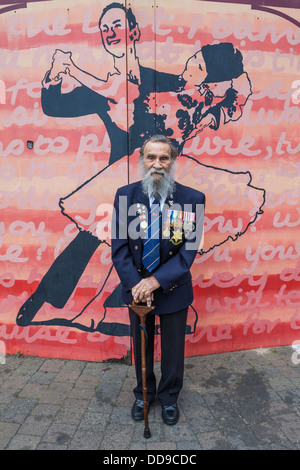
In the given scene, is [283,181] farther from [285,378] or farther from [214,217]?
[285,378]

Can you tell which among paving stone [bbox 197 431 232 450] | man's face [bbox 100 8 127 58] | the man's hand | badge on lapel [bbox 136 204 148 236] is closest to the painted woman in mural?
man's face [bbox 100 8 127 58]

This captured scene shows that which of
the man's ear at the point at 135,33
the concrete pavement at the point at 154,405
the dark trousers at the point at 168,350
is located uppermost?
the man's ear at the point at 135,33

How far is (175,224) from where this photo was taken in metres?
2.54

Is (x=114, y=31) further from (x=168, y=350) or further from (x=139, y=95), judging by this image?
(x=168, y=350)

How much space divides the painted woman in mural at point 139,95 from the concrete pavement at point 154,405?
1170mm

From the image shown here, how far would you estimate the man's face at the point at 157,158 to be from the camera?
2.49m

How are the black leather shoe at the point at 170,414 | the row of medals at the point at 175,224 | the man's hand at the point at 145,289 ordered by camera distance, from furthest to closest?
1. the black leather shoe at the point at 170,414
2. the row of medals at the point at 175,224
3. the man's hand at the point at 145,289

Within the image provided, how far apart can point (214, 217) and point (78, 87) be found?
1.77 meters

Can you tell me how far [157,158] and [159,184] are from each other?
0.60 feet

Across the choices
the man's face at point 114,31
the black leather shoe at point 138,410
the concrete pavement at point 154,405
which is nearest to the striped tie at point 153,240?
the black leather shoe at point 138,410

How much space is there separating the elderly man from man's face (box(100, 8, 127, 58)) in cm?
117

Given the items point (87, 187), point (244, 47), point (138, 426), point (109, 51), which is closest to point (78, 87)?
point (109, 51)

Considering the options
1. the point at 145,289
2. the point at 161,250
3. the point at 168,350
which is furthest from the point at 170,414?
the point at 161,250

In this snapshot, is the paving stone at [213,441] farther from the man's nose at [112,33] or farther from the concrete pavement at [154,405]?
the man's nose at [112,33]
